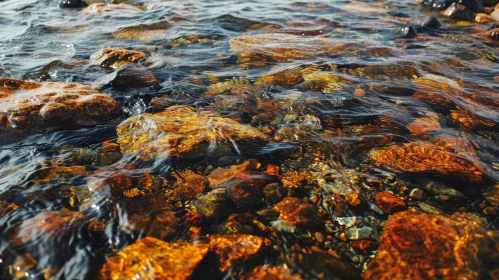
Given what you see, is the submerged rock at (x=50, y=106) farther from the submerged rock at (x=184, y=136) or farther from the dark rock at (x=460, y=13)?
the dark rock at (x=460, y=13)

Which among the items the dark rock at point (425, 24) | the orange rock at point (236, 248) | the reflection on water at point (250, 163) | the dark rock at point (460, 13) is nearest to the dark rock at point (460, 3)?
the dark rock at point (460, 13)

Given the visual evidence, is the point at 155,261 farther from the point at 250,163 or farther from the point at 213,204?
the point at 250,163

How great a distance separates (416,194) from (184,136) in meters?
2.26

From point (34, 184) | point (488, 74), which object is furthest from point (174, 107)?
point (488, 74)

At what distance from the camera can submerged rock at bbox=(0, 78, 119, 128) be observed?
4008mm

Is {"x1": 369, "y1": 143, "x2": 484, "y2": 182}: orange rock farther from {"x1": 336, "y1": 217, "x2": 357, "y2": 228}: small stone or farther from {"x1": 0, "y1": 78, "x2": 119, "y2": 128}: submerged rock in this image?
{"x1": 0, "y1": 78, "x2": 119, "y2": 128}: submerged rock

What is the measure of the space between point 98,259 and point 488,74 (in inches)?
242

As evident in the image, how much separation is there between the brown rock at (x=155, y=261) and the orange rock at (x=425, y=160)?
1.98 m

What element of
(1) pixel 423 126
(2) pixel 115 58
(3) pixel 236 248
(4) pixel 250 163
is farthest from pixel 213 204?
(2) pixel 115 58

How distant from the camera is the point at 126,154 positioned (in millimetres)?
3529

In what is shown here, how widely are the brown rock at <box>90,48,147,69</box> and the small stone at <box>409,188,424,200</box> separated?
16.0 ft

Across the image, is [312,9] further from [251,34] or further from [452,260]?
[452,260]

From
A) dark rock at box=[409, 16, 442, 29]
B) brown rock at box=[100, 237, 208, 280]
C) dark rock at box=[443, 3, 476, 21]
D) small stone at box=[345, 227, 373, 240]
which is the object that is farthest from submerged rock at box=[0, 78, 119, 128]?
dark rock at box=[443, 3, 476, 21]

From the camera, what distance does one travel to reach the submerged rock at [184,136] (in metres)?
3.55
